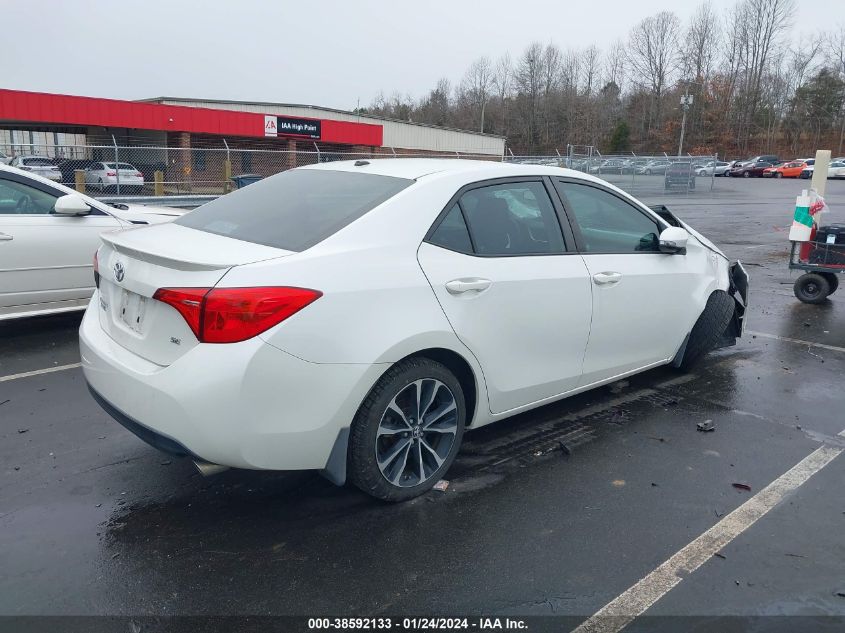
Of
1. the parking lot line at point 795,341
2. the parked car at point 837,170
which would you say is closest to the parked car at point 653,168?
the parked car at point 837,170

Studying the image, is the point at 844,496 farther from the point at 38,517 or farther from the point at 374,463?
the point at 38,517

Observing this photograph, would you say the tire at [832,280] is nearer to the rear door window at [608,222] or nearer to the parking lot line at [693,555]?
the rear door window at [608,222]

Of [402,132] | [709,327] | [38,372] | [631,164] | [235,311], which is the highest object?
[402,132]

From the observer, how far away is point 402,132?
5050cm

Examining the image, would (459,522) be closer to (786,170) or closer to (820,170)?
(820,170)

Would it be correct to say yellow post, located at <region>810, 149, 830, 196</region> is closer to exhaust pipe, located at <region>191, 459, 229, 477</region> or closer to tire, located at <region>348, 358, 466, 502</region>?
tire, located at <region>348, 358, 466, 502</region>

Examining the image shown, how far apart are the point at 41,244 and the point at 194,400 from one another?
430 centimetres

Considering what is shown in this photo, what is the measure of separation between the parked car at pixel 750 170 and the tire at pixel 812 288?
50083 millimetres

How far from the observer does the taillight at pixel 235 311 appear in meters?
2.84

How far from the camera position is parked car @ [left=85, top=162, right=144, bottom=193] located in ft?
55.1

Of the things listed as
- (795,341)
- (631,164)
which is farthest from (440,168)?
(631,164)

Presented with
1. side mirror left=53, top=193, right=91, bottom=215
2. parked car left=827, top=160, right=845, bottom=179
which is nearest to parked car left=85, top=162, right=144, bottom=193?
side mirror left=53, top=193, right=91, bottom=215

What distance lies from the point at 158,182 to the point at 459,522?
17.2 meters

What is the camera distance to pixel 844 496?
3.64 m
